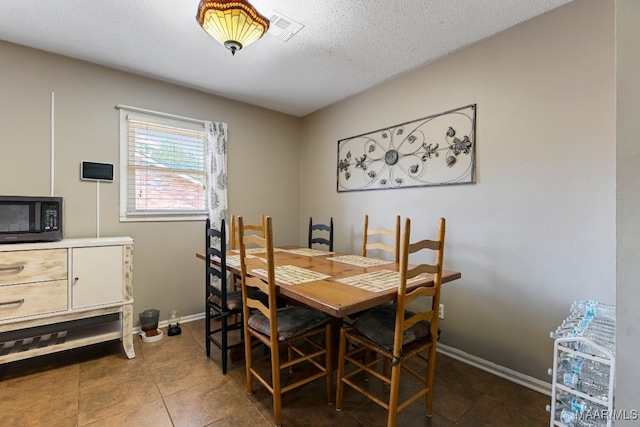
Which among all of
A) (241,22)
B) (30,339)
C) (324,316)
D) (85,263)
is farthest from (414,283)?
(30,339)

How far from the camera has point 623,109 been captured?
0.79 meters

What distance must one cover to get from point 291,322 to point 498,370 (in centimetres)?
155

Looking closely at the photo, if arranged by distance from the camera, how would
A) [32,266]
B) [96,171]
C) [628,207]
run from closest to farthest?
[628,207] → [32,266] → [96,171]

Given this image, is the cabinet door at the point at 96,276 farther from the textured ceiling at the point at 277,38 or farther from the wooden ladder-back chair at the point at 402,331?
the wooden ladder-back chair at the point at 402,331

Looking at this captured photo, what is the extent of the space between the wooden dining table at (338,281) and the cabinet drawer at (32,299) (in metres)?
0.94

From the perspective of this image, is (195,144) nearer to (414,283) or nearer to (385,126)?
(385,126)

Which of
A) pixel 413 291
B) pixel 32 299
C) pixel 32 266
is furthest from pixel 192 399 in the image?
pixel 413 291

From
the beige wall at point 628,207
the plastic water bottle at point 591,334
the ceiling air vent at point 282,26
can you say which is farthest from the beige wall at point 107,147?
the beige wall at point 628,207

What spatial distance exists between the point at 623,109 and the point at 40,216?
3.09 metres

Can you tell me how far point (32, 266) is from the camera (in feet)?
6.16

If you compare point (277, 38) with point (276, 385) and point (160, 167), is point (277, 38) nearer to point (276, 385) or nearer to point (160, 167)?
point (160, 167)

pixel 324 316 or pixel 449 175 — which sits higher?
pixel 449 175

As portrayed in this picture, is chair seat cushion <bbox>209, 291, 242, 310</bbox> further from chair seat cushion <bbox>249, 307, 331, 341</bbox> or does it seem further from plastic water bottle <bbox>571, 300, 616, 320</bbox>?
plastic water bottle <bbox>571, 300, 616, 320</bbox>

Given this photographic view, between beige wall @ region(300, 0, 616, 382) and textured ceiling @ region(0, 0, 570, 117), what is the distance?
219 millimetres
